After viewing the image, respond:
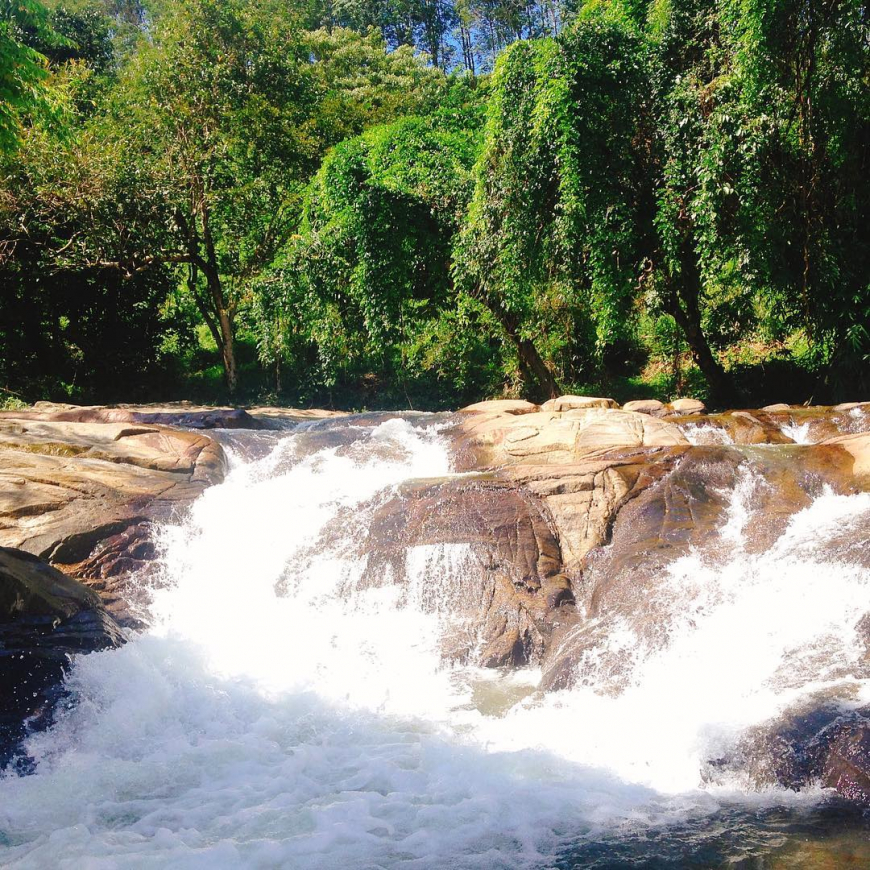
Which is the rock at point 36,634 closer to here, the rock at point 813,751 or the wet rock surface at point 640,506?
the wet rock surface at point 640,506

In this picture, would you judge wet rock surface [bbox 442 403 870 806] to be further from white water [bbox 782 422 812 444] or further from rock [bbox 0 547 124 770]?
rock [bbox 0 547 124 770]

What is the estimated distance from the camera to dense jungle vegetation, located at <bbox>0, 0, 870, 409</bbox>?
11133 mm

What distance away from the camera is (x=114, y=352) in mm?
18625

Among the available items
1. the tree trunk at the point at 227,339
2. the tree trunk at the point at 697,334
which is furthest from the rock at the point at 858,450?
the tree trunk at the point at 227,339

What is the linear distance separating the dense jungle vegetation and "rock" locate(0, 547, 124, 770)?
524 cm

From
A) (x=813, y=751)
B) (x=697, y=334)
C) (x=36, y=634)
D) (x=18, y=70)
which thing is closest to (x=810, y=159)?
(x=697, y=334)

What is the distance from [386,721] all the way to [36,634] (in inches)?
109

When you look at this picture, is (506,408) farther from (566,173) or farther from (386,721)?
(386,721)

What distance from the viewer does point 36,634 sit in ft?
22.4

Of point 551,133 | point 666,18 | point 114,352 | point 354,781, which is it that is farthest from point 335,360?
point 354,781

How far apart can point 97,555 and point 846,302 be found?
30.5 feet

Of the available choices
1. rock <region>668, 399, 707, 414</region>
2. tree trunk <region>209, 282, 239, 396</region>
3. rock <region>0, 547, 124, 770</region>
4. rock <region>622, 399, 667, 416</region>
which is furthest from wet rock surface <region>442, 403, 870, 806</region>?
tree trunk <region>209, 282, 239, 396</region>

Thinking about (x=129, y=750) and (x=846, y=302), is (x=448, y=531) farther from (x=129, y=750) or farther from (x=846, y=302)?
(x=846, y=302)

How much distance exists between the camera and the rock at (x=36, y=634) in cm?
634
